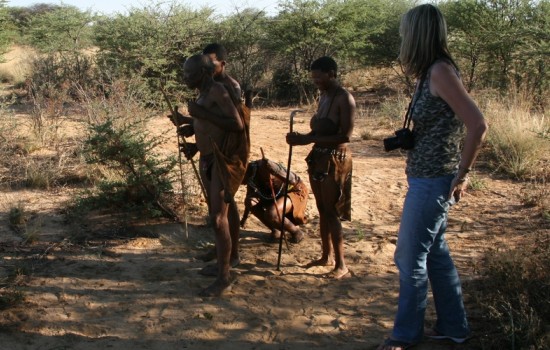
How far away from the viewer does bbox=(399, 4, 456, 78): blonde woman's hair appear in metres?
2.70

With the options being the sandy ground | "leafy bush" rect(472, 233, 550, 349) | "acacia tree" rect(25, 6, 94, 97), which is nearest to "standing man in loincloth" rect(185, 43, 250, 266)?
the sandy ground

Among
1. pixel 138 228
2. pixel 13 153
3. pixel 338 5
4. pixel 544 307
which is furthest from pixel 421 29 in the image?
pixel 338 5

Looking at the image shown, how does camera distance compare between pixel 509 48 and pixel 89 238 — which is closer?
pixel 89 238

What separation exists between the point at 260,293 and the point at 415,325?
1.25 meters

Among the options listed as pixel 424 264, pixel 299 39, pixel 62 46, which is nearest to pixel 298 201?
pixel 424 264

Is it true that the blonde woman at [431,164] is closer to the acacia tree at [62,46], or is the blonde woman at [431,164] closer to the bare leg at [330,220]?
the bare leg at [330,220]

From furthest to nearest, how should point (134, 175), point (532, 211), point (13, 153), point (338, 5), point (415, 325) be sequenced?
1. point (338, 5)
2. point (13, 153)
3. point (532, 211)
4. point (134, 175)
5. point (415, 325)

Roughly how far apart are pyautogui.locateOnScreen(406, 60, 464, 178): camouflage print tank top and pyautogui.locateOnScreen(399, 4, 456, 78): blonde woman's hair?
0.09 meters

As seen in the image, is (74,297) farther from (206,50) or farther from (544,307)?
(544,307)

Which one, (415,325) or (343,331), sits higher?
(415,325)

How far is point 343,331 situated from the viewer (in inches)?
139

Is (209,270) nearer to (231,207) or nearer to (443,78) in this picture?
(231,207)

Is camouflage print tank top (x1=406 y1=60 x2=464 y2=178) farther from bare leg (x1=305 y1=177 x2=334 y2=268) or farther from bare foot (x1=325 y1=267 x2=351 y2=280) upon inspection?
bare foot (x1=325 y1=267 x2=351 y2=280)

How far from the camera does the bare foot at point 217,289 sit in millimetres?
3918
